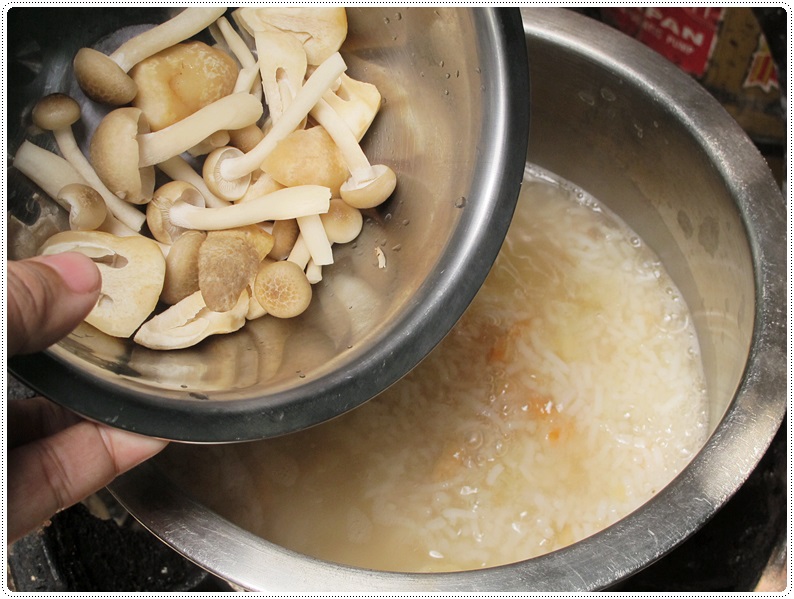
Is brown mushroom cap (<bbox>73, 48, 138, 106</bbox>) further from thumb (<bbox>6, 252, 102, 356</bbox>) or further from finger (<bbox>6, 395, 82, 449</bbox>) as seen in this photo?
finger (<bbox>6, 395, 82, 449</bbox>)

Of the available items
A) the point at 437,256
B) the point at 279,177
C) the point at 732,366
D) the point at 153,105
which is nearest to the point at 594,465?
the point at 732,366

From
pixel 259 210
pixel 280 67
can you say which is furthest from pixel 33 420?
pixel 280 67

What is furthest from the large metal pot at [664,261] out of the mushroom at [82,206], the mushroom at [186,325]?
the mushroom at [82,206]

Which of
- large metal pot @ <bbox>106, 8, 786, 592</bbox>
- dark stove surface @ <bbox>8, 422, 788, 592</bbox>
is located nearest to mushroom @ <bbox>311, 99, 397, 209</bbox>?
large metal pot @ <bbox>106, 8, 786, 592</bbox>

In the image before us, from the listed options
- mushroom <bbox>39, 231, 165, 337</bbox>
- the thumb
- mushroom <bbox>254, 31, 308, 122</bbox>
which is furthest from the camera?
mushroom <bbox>254, 31, 308, 122</bbox>

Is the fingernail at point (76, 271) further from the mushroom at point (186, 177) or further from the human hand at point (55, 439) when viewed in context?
the mushroom at point (186, 177)

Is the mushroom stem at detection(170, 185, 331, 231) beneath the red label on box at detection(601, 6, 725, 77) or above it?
beneath

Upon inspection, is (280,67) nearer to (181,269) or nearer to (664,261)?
(181,269)
